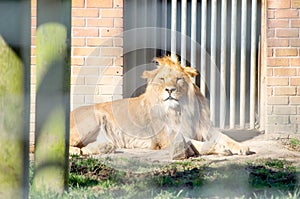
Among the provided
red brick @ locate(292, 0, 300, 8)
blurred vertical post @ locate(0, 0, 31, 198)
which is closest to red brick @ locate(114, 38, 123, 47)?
red brick @ locate(292, 0, 300, 8)

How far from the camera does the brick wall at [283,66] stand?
4.57 m

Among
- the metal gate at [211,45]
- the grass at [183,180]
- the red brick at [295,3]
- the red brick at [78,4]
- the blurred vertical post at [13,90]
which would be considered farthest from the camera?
the metal gate at [211,45]

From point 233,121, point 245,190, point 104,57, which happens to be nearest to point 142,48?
point 104,57

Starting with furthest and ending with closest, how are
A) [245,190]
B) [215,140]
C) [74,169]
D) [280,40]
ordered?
[280,40] → [215,140] → [74,169] → [245,190]

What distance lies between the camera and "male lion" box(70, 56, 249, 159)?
4.25 meters

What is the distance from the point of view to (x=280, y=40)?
458 cm

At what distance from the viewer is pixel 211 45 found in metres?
4.87

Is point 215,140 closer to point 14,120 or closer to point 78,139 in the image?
point 78,139

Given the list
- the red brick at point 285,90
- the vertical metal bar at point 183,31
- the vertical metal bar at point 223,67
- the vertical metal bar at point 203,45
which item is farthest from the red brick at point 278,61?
the vertical metal bar at point 183,31

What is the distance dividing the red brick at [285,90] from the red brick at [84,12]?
46.0 inches

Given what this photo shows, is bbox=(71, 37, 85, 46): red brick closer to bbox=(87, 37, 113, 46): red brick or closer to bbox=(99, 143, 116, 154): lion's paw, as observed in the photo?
bbox=(87, 37, 113, 46): red brick

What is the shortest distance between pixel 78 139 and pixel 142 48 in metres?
0.82

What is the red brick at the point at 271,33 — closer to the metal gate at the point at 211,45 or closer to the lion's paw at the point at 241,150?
the metal gate at the point at 211,45

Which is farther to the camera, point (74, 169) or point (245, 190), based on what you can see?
point (74, 169)
